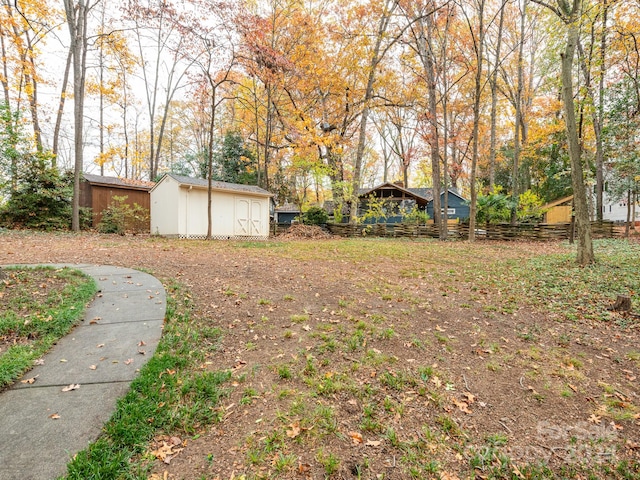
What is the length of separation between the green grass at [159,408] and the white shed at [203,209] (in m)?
11.3

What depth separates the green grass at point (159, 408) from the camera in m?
1.83

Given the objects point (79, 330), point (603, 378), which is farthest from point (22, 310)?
point (603, 378)

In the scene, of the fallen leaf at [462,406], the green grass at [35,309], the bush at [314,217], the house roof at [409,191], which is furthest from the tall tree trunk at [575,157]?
the house roof at [409,191]

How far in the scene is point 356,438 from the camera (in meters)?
2.22

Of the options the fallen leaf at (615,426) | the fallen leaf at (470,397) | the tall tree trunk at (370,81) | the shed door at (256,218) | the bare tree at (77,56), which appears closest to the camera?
the fallen leaf at (615,426)

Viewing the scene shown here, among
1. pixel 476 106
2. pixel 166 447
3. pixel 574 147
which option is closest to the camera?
pixel 166 447

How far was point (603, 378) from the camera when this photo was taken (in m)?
3.09

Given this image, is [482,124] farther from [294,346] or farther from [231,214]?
[294,346]

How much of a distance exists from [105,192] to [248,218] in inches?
289

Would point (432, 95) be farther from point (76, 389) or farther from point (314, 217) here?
point (76, 389)

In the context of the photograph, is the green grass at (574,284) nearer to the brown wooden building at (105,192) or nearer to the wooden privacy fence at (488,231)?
the wooden privacy fence at (488,231)

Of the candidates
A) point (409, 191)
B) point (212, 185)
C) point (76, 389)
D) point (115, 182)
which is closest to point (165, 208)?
point (212, 185)

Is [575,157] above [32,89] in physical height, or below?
below

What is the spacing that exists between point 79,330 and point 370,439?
10.6 ft
